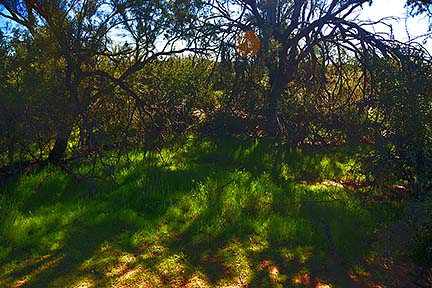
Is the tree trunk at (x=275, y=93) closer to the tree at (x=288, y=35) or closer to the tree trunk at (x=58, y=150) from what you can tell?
the tree at (x=288, y=35)

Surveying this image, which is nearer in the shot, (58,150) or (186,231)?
(186,231)

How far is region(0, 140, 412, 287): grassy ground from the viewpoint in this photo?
3656mm

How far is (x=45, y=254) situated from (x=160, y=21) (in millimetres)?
4098

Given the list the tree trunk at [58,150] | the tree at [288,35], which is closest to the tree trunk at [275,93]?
the tree at [288,35]

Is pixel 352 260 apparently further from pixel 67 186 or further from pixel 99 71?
pixel 99 71

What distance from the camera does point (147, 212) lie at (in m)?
4.99

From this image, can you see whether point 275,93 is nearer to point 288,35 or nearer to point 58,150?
point 288,35

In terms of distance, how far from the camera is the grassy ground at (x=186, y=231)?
3656 mm

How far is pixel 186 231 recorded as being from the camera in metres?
4.52

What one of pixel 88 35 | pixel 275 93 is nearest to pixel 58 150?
pixel 88 35

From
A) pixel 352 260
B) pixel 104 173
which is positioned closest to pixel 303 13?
pixel 104 173

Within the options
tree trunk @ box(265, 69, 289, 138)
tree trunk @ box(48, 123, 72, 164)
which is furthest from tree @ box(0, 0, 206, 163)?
tree trunk @ box(265, 69, 289, 138)

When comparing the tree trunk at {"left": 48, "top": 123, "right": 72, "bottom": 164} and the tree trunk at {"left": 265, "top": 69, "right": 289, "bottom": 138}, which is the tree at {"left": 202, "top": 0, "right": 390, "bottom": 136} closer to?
the tree trunk at {"left": 265, "top": 69, "right": 289, "bottom": 138}

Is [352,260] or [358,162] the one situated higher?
[358,162]
